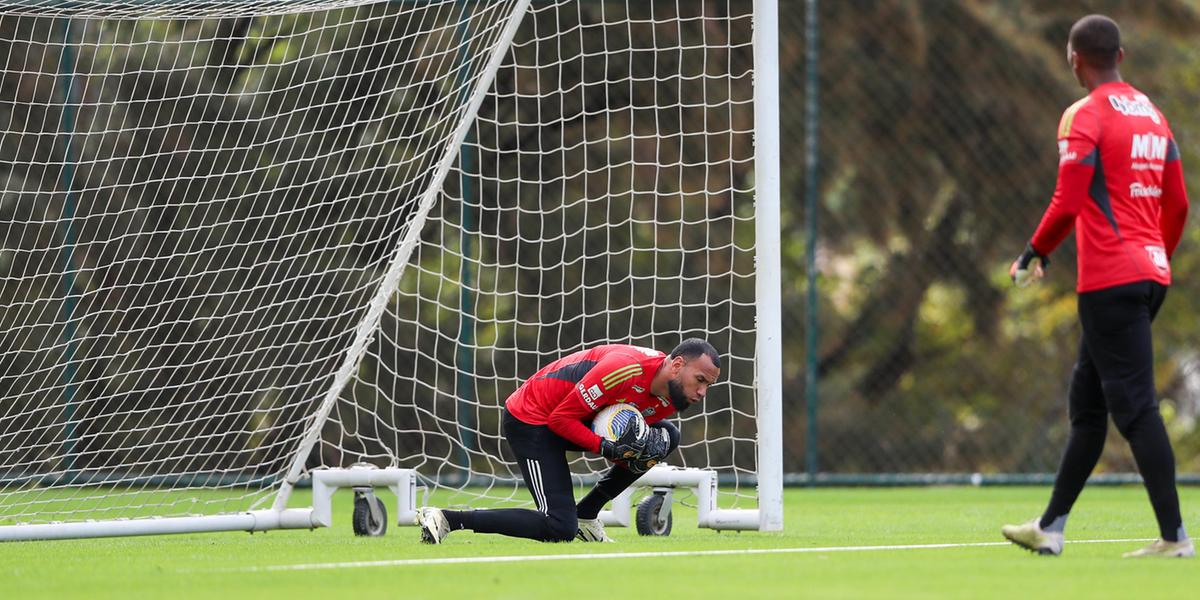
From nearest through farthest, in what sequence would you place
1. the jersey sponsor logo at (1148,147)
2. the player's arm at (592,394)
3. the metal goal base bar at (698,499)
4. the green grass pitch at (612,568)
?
the green grass pitch at (612,568)
the jersey sponsor logo at (1148,147)
the player's arm at (592,394)
the metal goal base bar at (698,499)

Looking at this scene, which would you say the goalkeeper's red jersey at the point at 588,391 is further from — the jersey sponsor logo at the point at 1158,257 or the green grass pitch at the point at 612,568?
the jersey sponsor logo at the point at 1158,257

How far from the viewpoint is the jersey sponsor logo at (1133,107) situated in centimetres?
568

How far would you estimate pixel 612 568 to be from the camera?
17.8 feet

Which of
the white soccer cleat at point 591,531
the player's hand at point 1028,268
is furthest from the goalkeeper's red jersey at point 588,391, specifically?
the player's hand at point 1028,268

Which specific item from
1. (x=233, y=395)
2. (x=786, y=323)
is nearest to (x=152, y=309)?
(x=233, y=395)

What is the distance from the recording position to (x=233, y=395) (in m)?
10.5

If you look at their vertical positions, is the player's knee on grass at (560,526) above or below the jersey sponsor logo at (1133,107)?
below

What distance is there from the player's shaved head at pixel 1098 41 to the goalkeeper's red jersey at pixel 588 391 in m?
2.08

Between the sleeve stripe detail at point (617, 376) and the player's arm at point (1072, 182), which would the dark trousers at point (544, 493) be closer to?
the sleeve stripe detail at point (617, 376)

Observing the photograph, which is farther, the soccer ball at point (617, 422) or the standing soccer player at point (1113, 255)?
the soccer ball at point (617, 422)

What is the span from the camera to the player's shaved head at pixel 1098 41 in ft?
18.8

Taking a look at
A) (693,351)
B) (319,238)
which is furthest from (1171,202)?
(319,238)

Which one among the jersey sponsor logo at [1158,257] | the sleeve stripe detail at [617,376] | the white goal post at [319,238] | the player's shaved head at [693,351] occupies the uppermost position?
the jersey sponsor logo at [1158,257]

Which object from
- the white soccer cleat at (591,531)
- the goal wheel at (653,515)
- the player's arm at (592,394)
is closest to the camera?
the player's arm at (592,394)
